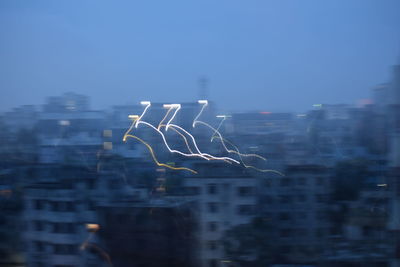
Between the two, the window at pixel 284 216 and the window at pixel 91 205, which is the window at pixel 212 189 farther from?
the window at pixel 91 205

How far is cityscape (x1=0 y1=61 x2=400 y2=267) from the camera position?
8.43 ft

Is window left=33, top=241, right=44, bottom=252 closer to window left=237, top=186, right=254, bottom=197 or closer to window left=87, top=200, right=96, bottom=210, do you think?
window left=87, top=200, right=96, bottom=210

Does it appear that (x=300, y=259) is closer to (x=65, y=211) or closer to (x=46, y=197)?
(x=65, y=211)

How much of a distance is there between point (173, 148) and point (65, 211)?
2.90 feet

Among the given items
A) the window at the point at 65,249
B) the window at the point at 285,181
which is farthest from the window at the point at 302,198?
the window at the point at 65,249

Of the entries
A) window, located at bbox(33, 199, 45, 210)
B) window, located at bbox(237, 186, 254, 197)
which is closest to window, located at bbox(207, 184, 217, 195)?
window, located at bbox(237, 186, 254, 197)

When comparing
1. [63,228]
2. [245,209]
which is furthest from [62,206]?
[245,209]

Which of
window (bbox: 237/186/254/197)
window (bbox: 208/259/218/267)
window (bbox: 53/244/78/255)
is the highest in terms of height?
window (bbox: 237/186/254/197)

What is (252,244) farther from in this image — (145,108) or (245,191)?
(145,108)

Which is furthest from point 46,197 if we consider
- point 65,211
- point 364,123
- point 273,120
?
point 364,123

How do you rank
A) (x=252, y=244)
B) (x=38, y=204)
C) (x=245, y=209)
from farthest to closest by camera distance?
(x=38, y=204)
(x=245, y=209)
(x=252, y=244)

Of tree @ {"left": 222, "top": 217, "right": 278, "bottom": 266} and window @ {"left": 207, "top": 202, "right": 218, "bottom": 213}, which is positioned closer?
tree @ {"left": 222, "top": 217, "right": 278, "bottom": 266}

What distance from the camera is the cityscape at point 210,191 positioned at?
8.43ft

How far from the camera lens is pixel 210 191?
2631 millimetres
